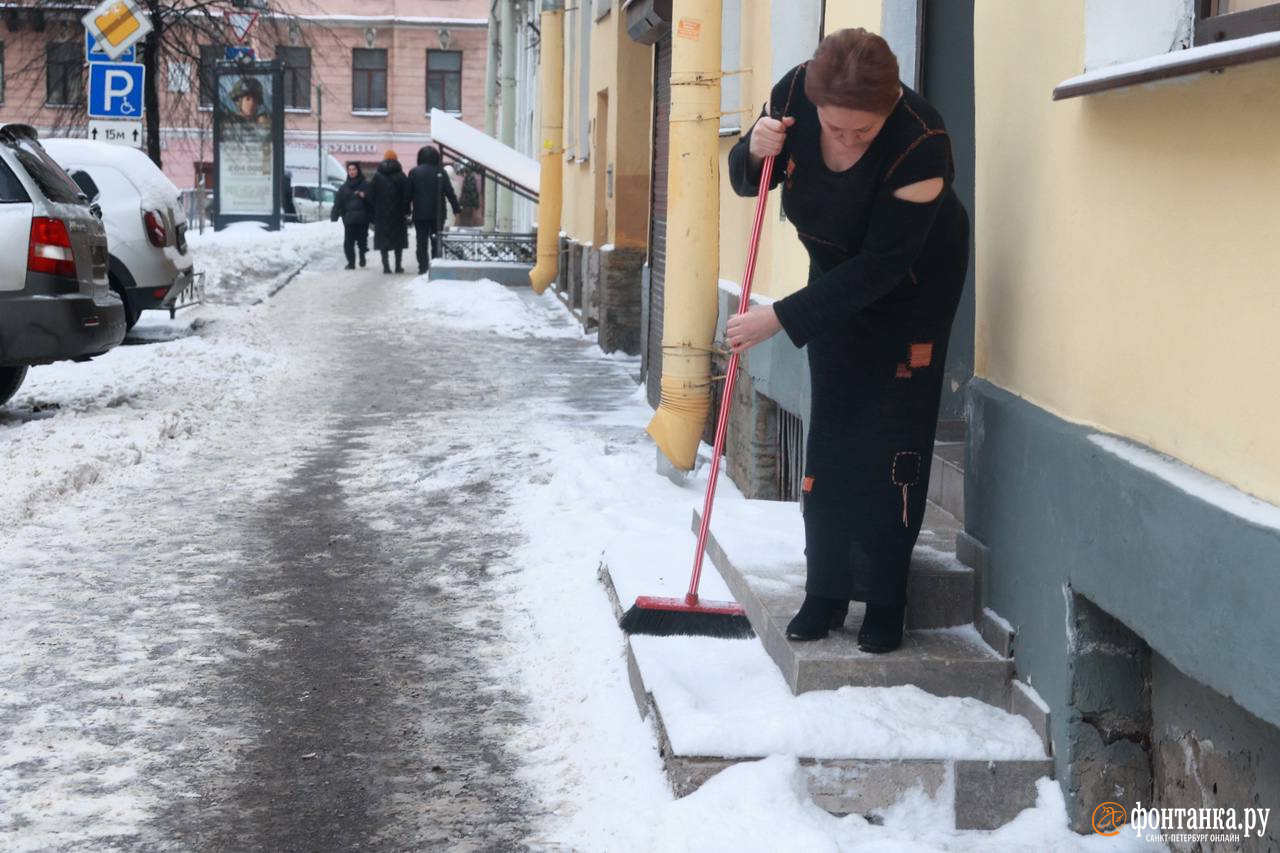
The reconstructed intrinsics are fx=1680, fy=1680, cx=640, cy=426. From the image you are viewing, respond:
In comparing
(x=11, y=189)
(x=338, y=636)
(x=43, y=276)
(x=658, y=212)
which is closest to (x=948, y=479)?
(x=338, y=636)

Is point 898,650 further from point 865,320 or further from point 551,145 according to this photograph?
point 551,145

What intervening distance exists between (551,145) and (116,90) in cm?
497

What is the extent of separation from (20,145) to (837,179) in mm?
7811

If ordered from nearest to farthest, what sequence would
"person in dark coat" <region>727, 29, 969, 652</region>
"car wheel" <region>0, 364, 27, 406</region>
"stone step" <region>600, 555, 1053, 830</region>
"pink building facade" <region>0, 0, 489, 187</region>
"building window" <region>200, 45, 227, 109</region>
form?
"stone step" <region>600, 555, 1053, 830</region>
"person in dark coat" <region>727, 29, 969, 652</region>
"car wheel" <region>0, 364, 27, 406</region>
"building window" <region>200, 45, 227, 109</region>
"pink building facade" <region>0, 0, 489, 187</region>

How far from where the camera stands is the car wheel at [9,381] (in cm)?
1046

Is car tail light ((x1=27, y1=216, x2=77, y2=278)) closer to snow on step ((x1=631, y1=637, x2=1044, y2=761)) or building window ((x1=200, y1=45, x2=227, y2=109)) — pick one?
snow on step ((x1=631, y1=637, x2=1044, y2=761))

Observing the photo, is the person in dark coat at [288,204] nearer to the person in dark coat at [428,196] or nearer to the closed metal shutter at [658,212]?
the person in dark coat at [428,196]

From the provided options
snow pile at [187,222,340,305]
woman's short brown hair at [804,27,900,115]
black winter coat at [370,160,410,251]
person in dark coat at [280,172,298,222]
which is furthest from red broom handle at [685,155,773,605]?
person in dark coat at [280,172,298,222]

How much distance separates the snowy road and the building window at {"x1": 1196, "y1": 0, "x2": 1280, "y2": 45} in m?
2.31

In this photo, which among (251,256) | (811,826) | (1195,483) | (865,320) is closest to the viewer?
(1195,483)

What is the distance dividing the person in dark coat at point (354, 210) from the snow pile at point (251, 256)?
87 cm

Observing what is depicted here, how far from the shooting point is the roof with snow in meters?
24.9

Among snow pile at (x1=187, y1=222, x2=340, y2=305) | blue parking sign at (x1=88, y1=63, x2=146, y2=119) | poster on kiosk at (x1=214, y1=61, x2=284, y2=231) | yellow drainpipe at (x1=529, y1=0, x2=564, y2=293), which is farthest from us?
poster on kiosk at (x1=214, y1=61, x2=284, y2=231)

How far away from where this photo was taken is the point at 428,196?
25203 millimetres
